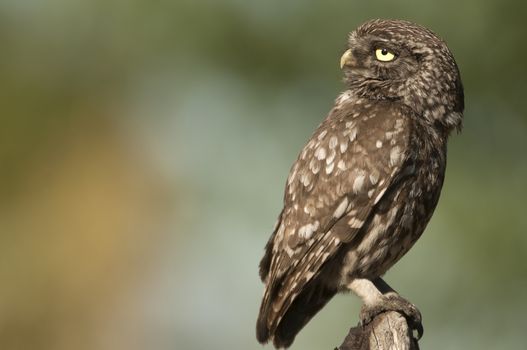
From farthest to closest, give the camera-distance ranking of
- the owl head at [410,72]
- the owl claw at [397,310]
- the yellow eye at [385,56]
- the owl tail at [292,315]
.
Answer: the yellow eye at [385,56], the owl head at [410,72], the owl tail at [292,315], the owl claw at [397,310]

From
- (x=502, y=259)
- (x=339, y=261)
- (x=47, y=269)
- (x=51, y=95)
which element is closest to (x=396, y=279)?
(x=502, y=259)

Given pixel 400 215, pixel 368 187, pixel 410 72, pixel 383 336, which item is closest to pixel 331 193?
pixel 368 187

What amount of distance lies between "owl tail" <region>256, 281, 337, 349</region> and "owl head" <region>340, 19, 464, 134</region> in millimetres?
1039

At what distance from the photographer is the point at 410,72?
22.8 ft

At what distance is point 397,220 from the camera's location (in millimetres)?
6523

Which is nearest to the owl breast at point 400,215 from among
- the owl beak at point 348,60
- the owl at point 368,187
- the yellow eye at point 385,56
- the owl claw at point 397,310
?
the owl at point 368,187

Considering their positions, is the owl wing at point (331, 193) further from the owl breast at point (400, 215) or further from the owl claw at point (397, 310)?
the owl claw at point (397, 310)

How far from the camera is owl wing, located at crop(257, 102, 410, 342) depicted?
6500 millimetres

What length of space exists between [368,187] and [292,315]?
0.85 meters

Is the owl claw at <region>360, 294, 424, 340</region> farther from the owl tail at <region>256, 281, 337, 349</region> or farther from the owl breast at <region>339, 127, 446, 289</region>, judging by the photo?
the owl tail at <region>256, 281, 337, 349</region>

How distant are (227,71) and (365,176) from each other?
9.61 m

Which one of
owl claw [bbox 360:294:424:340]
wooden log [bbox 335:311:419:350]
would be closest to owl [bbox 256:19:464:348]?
owl claw [bbox 360:294:424:340]

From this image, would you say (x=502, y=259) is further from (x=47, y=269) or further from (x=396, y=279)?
(x=47, y=269)

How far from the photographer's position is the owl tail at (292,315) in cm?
668
